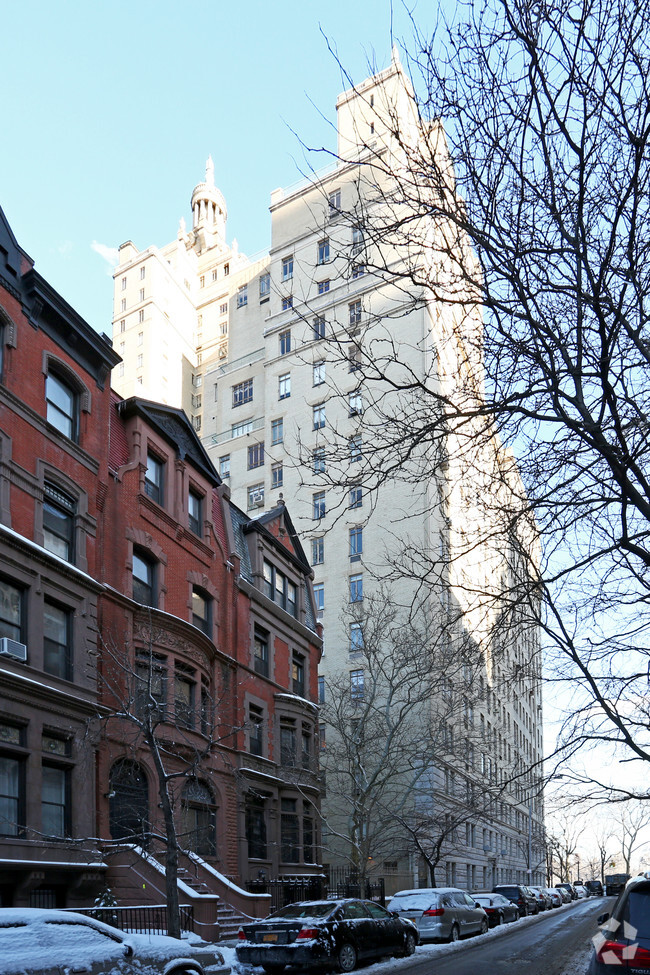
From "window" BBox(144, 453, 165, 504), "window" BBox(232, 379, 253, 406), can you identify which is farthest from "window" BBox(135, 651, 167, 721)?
"window" BBox(232, 379, 253, 406)

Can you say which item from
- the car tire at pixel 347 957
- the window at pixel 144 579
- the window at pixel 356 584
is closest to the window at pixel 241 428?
the window at pixel 356 584

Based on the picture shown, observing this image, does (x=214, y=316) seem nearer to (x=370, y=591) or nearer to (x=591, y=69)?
(x=370, y=591)

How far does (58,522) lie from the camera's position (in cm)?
2355

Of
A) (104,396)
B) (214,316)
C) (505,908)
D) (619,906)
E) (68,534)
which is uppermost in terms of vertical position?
(214,316)

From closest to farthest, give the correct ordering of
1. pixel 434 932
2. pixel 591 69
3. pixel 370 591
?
pixel 591 69
pixel 434 932
pixel 370 591

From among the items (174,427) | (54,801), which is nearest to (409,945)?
(54,801)

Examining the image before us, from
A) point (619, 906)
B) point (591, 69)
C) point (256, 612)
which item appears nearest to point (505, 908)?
point (256, 612)

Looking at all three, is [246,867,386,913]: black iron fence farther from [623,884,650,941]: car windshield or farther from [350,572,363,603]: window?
[623,884,650,941]: car windshield

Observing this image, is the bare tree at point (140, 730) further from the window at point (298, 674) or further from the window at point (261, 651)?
the window at point (298, 674)

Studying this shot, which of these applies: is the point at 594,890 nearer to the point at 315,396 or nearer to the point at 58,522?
the point at 315,396

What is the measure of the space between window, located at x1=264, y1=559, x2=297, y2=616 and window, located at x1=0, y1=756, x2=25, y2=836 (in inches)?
631

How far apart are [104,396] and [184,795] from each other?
37.4ft

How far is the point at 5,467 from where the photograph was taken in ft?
70.3

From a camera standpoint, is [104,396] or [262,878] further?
[262,878]
